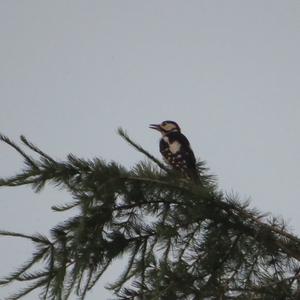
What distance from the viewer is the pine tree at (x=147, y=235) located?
3.17m

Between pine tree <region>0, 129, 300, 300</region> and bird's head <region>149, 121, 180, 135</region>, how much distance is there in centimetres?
386

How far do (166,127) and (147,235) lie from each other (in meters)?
3.97

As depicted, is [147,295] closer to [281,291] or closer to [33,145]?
[281,291]

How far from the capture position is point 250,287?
2834 mm

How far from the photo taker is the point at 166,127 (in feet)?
24.1

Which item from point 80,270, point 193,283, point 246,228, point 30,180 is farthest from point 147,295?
point 30,180

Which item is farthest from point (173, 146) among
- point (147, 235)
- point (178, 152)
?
point (147, 235)

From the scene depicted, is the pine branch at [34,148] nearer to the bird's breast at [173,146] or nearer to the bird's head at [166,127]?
the bird's breast at [173,146]

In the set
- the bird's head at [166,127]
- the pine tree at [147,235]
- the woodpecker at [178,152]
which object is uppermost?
the bird's head at [166,127]

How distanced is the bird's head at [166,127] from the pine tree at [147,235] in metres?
3.86

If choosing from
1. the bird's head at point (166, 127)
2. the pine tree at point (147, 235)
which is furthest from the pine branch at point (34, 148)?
the bird's head at point (166, 127)

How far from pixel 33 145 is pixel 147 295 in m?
1.01

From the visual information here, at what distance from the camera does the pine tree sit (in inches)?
125

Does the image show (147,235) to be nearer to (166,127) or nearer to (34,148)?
(34,148)
